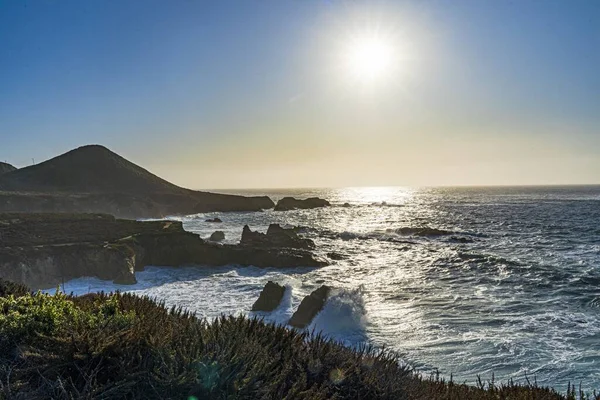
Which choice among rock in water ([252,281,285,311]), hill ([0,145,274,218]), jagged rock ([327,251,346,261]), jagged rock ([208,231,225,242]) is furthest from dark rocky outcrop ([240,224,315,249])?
hill ([0,145,274,218])

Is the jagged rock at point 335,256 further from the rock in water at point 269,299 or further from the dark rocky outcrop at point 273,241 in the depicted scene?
the rock in water at point 269,299

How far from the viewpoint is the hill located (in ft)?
209

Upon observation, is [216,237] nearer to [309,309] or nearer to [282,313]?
[282,313]

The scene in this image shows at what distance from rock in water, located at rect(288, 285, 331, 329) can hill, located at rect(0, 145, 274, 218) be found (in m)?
57.7

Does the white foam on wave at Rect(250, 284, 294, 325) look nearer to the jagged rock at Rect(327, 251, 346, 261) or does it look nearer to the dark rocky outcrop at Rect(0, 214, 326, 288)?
the dark rocky outcrop at Rect(0, 214, 326, 288)

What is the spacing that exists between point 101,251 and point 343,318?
14.5m

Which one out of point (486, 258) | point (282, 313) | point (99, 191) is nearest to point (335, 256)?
point (486, 258)

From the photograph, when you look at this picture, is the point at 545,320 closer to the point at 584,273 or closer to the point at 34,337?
the point at 584,273

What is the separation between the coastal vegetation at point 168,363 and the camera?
10.9 feet

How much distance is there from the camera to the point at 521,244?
1421 inches

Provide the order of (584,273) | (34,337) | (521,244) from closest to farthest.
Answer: (34,337) < (584,273) < (521,244)

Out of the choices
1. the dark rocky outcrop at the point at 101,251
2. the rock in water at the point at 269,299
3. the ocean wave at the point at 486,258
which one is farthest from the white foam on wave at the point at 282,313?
the ocean wave at the point at 486,258

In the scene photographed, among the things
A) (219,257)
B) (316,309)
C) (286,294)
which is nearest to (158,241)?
(219,257)

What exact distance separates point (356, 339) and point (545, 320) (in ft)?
24.5
